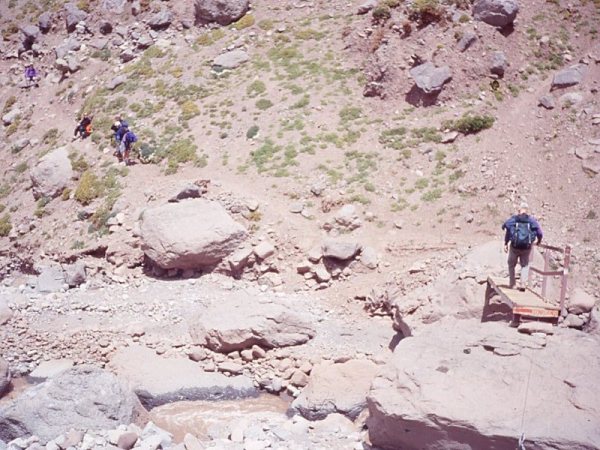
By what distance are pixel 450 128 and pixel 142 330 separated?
16.2m

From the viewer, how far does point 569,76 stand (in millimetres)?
26578

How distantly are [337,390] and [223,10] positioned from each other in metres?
28.5

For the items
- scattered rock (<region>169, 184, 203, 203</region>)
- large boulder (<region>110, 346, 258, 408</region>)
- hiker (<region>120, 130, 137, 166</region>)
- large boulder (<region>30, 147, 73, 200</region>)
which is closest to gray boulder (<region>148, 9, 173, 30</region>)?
hiker (<region>120, 130, 137, 166</region>)

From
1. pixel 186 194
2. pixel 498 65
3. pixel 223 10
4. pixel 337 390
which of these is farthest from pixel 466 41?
pixel 337 390

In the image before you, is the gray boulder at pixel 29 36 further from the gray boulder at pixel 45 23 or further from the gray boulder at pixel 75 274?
the gray boulder at pixel 75 274

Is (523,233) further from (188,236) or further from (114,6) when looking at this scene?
(114,6)

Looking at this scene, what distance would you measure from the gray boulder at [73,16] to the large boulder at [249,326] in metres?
29.1

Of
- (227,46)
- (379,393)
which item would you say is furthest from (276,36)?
(379,393)

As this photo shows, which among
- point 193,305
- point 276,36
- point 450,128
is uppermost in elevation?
point 276,36

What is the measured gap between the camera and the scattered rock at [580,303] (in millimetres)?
16078

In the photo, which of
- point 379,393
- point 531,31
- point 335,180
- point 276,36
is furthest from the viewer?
point 276,36

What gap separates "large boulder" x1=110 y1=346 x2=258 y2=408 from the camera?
51.4ft

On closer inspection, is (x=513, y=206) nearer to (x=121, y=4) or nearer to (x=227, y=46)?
(x=227, y=46)

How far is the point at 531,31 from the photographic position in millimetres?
29312
